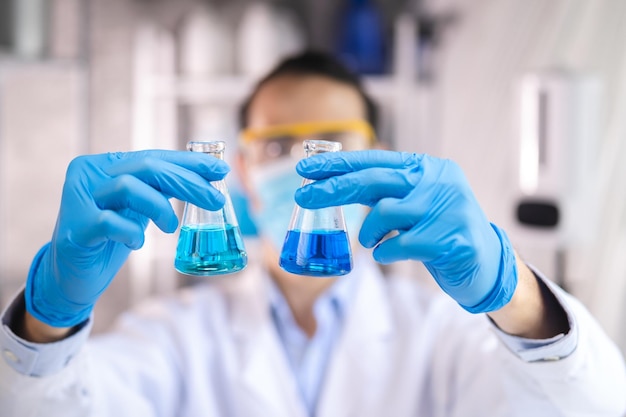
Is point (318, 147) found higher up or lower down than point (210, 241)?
higher up

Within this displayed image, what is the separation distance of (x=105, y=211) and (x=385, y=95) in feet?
5.72

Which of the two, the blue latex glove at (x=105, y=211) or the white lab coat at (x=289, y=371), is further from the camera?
the white lab coat at (x=289, y=371)

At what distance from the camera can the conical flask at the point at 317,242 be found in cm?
85

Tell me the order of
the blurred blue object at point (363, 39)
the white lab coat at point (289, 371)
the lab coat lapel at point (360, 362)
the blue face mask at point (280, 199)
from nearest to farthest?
the white lab coat at point (289, 371)
the blue face mask at point (280, 199)
the lab coat lapel at point (360, 362)
the blurred blue object at point (363, 39)

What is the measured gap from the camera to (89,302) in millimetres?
963

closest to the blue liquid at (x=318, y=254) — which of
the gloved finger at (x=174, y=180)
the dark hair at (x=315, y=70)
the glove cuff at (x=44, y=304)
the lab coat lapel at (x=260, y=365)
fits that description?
the gloved finger at (x=174, y=180)

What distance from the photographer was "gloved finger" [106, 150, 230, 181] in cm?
89

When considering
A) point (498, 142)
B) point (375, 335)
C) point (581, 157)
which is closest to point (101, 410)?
point (375, 335)

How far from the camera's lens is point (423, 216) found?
0.88 metres

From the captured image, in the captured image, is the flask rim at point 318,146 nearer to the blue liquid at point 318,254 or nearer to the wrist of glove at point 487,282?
the blue liquid at point 318,254

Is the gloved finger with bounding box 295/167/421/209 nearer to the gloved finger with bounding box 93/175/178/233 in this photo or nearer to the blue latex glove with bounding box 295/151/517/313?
the blue latex glove with bounding box 295/151/517/313

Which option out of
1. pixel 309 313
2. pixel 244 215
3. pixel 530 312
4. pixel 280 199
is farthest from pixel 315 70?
pixel 244 215

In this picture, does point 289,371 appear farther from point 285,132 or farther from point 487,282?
point 487,282

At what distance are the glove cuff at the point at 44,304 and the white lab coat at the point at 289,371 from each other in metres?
0.13
